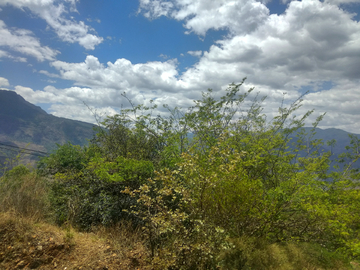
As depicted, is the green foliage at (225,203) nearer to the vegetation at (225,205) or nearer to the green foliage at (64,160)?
the vegetation at (225,205)

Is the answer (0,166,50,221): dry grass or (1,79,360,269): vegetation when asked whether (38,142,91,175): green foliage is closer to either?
(1,79,360,269): vegetation

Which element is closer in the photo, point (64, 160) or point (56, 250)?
point (56, 250)

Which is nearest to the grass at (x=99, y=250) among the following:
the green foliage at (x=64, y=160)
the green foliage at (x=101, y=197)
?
the green foliage at (x=101, y=197)

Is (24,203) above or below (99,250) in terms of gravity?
above

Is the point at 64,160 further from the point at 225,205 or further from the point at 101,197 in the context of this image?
the point at 225,205

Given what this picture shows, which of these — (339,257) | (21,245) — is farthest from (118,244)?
(339,257)

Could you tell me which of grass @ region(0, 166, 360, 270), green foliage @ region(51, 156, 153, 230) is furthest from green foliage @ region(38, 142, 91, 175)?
grass @ region(0, 166, 360, 270)

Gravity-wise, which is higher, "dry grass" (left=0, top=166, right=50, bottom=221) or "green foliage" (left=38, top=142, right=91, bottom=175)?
"green foliage" (left=38, top=142, right=91, bottom=175)

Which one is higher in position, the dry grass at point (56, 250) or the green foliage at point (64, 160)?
the green foliage at point (64, 160)

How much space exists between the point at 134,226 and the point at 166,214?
7.52ft

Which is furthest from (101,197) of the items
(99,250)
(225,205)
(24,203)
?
(225,205)

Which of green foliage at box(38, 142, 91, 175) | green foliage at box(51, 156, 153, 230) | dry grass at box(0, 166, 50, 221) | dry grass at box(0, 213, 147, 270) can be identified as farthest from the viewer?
green foliage at box(38, 142, 91, 175)

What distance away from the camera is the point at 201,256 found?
3.69 metres

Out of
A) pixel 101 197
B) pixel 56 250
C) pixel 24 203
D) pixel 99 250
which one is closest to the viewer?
pixel 56 250
